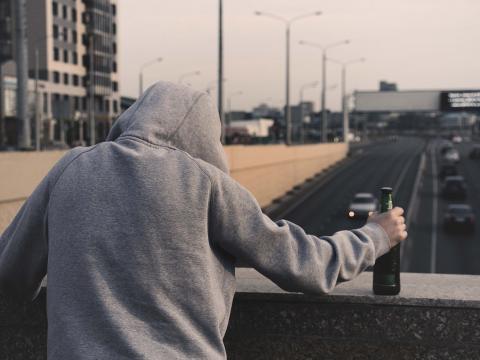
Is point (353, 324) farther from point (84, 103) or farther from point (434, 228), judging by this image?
point (84, 103)

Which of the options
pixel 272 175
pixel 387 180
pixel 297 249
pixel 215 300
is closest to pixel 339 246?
pixel 297 249

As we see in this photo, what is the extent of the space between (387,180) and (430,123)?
118 metres

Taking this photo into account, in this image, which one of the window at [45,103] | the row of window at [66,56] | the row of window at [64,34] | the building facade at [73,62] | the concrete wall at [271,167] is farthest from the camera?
the row of window at [66,56]

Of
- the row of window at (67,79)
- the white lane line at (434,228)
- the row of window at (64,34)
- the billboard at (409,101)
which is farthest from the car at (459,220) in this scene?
the row of window at (67,79)

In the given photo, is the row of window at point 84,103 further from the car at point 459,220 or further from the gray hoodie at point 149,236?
the gray hoodie at point 149,236

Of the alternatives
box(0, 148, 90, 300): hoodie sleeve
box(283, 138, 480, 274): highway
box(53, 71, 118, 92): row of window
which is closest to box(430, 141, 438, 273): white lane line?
box(283, 138, 480, 274): highway

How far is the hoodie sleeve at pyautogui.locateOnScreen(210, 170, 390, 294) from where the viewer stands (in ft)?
7.70

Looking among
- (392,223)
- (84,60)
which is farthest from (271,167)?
(84,60)

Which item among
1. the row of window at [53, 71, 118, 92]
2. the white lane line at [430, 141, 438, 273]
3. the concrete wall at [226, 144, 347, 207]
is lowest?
the white lane line at [430, 141, 438, 273]

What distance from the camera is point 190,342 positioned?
2244mm

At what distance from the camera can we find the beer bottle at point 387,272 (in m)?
3.18

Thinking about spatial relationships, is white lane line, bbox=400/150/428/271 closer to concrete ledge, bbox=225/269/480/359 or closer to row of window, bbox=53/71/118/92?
concrete ledge, bbox=225/269/480/359

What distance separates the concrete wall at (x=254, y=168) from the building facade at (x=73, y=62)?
24977 mm

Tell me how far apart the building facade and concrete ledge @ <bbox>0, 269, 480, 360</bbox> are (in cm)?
7247
